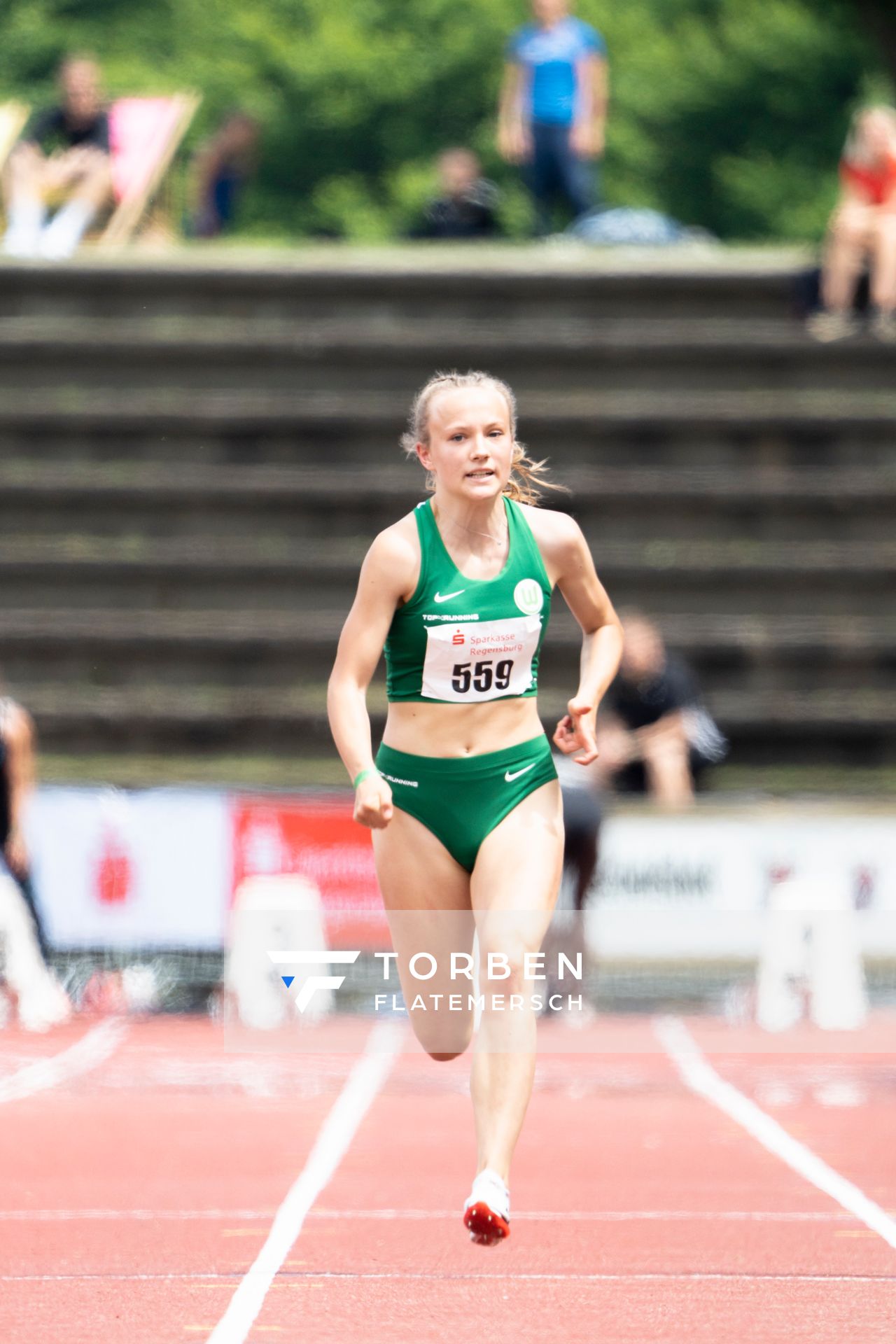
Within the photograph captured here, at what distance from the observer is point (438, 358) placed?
60.4 feet

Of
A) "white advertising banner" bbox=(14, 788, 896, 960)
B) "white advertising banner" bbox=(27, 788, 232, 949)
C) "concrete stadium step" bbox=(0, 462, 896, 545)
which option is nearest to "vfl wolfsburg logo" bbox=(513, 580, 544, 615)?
"white advertising banner" bbox=(14, 788, 896, 960)

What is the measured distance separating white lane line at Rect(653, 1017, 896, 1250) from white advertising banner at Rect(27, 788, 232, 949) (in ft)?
8.78

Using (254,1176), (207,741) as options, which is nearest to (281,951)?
(207,741)

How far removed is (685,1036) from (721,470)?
6.90 meters

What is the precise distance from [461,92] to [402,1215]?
4371 cm

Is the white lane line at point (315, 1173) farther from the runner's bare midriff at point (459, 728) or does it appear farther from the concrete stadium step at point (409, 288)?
the concrete stadium step at point (409, 288)

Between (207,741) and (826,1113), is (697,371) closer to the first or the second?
(207,741)

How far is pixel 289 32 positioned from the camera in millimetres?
48656

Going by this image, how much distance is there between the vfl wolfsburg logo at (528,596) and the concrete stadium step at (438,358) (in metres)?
12.9

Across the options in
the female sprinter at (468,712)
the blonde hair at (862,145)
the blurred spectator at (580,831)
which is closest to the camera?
the female sprinter at (468,712)

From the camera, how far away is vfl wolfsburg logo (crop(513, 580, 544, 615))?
546 cm

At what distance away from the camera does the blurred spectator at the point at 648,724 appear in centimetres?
1410

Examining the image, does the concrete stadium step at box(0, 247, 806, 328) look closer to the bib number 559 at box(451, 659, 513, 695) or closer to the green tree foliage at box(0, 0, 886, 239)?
the bib number 559 at box(451, 659, 513, 695)

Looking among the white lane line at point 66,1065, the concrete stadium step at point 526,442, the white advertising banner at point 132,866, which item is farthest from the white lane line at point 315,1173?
the concrete stadium step at point 526,442
